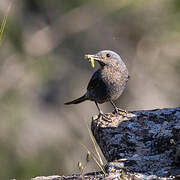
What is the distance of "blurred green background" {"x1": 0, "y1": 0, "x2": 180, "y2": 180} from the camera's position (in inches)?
634

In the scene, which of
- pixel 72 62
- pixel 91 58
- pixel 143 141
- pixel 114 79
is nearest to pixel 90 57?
pixel 91 58

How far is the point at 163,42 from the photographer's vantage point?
57.7 ft

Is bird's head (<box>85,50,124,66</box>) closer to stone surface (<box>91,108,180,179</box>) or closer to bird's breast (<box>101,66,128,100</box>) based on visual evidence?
bird's breast (<box>101,66,128,100</box>)

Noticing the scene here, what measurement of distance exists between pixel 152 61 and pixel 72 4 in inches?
127

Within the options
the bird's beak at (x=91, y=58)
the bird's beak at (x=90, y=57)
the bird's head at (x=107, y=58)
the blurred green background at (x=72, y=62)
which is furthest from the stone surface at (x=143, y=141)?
the blurred green background at (x=72, y=62)

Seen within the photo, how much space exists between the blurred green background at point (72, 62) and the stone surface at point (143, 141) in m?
9.50

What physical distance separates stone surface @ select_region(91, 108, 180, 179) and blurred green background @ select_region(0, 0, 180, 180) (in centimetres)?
950

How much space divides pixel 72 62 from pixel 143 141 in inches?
530

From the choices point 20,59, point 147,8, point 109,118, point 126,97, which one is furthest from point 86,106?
point 109,118

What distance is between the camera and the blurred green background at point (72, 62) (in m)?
16.1

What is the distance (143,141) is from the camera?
5.14 metres

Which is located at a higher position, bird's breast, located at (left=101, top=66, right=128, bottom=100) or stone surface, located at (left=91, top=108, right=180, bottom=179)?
bird's breast, located at (left=101, top=66, right=128, bottom=100)

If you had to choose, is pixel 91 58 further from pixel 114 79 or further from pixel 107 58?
pixel 114 79

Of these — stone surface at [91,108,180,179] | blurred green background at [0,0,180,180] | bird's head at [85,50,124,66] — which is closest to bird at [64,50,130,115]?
bird's head at [85,50,124,66]
